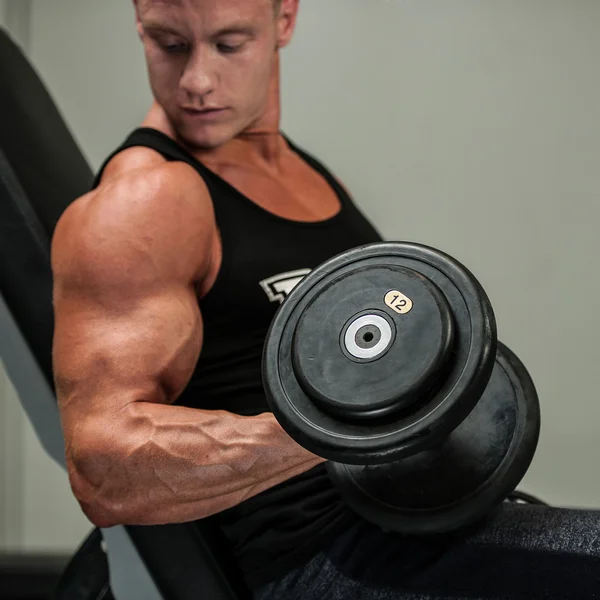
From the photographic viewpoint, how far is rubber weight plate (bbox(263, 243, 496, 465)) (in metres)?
0.68

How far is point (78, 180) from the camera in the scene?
1.24 metres

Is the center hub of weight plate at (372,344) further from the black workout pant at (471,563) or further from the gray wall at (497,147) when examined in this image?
the gray wall at (497,147)

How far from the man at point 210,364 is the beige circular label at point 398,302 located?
20 centimetres

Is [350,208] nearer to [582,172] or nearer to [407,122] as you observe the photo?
[407,122]

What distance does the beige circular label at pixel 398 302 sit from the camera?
73 centimetres

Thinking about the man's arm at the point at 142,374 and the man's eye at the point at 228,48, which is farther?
the man's eye at the point at 228,48

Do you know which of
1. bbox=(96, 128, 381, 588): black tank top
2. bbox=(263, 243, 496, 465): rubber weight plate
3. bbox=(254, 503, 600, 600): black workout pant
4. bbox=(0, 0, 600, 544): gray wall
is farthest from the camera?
bbox=(0, 0, 600, 544): gray wall

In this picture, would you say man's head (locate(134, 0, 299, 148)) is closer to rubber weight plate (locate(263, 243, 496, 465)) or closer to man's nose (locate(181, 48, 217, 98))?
man's nose (locate(181, 48, 217, 98))

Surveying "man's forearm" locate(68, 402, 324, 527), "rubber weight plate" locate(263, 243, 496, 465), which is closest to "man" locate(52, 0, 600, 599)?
"man's forearm" locate(68, 402, 324, 527)

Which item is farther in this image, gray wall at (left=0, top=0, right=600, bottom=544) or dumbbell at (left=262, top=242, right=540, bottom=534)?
gray wall at (left=0, top=0, right=600, bottom=544)

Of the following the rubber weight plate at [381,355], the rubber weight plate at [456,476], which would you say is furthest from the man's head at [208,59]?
the rubber weight plate at [456,476]

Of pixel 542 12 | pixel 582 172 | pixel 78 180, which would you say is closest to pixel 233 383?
pixel 78 180

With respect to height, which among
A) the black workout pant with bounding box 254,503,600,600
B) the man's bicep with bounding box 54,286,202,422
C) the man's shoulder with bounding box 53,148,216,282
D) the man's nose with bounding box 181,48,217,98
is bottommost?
the black workout pant with bounding box 254,503,600,600

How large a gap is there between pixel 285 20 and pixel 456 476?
69 centimetres
